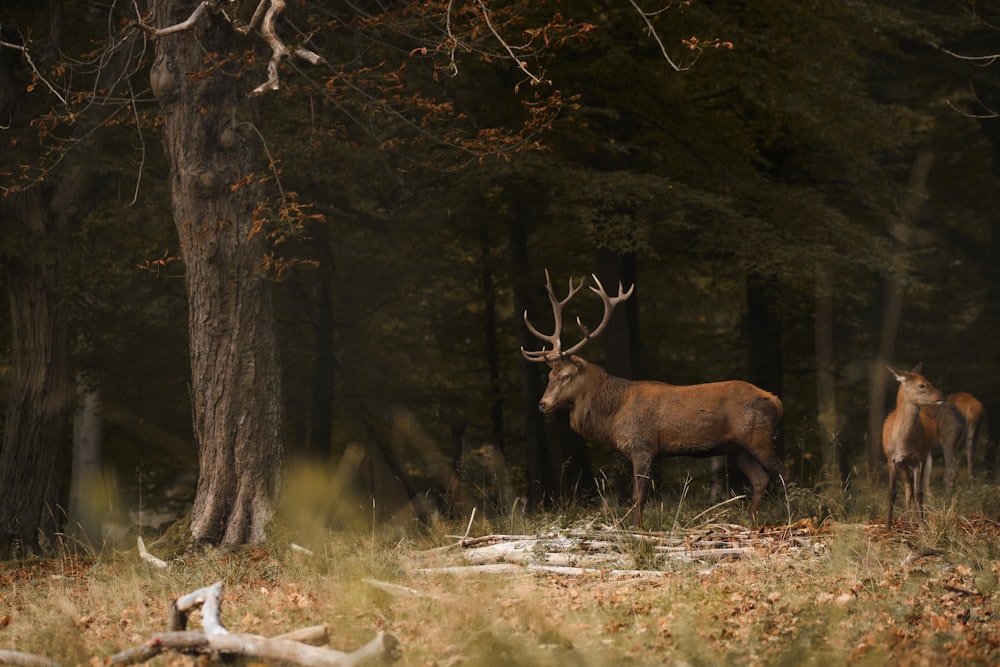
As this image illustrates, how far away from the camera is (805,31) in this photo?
15.3 metres

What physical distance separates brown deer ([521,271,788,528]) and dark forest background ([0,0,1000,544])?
1058 mm

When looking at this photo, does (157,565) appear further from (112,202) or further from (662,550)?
(112,202)

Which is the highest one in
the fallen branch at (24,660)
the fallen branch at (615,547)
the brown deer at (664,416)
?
the brown deer at (664,416)

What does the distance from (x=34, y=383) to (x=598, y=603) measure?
9.83 m

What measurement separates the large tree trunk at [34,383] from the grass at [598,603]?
517 cm

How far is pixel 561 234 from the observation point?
724 inches

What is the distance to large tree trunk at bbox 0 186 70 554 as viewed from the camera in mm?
14586

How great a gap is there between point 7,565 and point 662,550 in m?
6.55

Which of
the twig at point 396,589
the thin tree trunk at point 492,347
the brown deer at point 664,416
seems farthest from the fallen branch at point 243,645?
the thin tree trunk at point 492,347

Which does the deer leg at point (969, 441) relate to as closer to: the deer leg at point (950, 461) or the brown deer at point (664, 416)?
the deer leg at point (950, 461)

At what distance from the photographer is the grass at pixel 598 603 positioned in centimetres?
625

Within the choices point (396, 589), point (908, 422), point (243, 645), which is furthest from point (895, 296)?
point (243, 645)

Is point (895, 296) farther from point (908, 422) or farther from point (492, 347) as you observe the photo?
point (908, 422)

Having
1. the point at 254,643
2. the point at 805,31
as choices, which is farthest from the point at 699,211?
the point at 254,643
